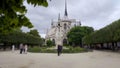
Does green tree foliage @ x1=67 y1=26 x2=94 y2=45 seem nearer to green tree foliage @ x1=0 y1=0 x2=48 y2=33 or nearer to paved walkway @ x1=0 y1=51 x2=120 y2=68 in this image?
paved walkway @ x1=0 y1=51 x2=120 y2=68

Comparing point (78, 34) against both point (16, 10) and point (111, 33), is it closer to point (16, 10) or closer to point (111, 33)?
point (111, 33)

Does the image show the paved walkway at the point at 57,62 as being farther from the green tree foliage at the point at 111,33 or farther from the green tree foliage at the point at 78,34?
the green tree foliage at the point at 78,34

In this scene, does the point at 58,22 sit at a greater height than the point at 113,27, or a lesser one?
greater

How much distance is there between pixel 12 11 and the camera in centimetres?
668

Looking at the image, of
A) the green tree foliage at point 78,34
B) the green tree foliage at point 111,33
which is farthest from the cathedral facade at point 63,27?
the green tree foliage at point 111,33

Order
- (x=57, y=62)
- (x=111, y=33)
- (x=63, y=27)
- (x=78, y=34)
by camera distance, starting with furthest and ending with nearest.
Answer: (x=63, y=27), (x=78, y=34), (x=111, y=33), (x=57, y=62)

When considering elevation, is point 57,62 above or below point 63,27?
below

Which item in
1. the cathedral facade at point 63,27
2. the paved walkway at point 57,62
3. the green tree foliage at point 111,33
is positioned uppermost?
the cathedral facade at point 63,27

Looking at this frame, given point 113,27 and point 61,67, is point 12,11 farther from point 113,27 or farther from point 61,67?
point 113,27

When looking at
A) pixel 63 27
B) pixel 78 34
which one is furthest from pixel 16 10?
pixel 63 27

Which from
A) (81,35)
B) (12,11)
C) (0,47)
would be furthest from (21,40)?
(12,11)

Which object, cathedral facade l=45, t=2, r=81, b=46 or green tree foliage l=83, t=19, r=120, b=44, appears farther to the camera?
cathedral facade l=45, t=2, r=81, b=46

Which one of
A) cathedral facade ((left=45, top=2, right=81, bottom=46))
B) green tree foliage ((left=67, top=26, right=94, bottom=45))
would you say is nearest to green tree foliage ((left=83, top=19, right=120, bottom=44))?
green tree foliage ((left=67, top=26, right=94, bottom=45))

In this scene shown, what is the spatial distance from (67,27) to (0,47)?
81468 mm
